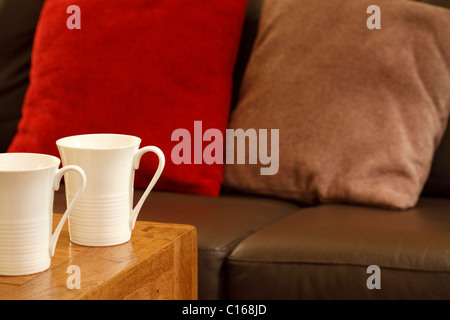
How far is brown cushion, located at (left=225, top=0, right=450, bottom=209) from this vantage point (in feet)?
4.68

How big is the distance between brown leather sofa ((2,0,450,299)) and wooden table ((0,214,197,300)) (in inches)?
8.6

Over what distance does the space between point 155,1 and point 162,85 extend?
0.70 ft

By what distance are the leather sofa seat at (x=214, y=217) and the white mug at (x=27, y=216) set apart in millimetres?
433

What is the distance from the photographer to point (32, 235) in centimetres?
76

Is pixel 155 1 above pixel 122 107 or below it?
above

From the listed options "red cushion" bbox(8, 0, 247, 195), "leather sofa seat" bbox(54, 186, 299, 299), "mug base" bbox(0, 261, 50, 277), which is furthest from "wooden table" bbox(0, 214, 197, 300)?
"red cushion" bbox(8, 0, 247, 195)

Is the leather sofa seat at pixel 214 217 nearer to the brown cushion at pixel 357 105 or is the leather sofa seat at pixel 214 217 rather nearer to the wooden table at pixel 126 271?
the brown cushion at pixel 357 105

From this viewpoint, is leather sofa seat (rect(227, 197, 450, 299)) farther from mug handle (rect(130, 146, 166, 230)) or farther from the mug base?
the mug base

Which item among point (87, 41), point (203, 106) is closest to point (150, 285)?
point (203, 106)

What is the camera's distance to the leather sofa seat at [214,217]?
118 centimetres

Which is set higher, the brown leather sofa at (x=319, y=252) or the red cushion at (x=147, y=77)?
the red cushion at (x=147, y=77)

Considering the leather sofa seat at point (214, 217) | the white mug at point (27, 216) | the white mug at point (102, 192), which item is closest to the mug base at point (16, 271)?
the white mug at point (27, 216)

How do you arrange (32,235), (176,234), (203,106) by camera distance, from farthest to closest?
(203,106) → (176,234) → (32,235)
